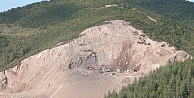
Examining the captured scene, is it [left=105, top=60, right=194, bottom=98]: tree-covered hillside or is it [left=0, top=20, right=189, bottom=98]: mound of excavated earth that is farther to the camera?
A: [left=0, top=20, right=189, bottom=98]: mound of excavated earth

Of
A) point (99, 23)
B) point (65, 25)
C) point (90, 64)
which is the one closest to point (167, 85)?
point (90, 64)

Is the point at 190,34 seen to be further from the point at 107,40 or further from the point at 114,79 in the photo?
the point at 114,79

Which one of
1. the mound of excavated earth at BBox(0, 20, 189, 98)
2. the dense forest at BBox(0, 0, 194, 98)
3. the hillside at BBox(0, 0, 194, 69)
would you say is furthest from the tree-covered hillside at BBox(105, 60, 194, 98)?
the hillside at BBox(0, 0, 194, 69)

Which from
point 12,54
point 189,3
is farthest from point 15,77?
point 189,3

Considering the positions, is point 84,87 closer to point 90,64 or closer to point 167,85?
point 90,64

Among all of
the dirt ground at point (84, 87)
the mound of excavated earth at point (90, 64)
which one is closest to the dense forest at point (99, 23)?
the mound of excavated earth at point (90, 64)

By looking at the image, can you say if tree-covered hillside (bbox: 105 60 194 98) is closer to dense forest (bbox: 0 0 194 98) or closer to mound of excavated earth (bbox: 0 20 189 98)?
dense forest (bbox: 0 0 194 98)
